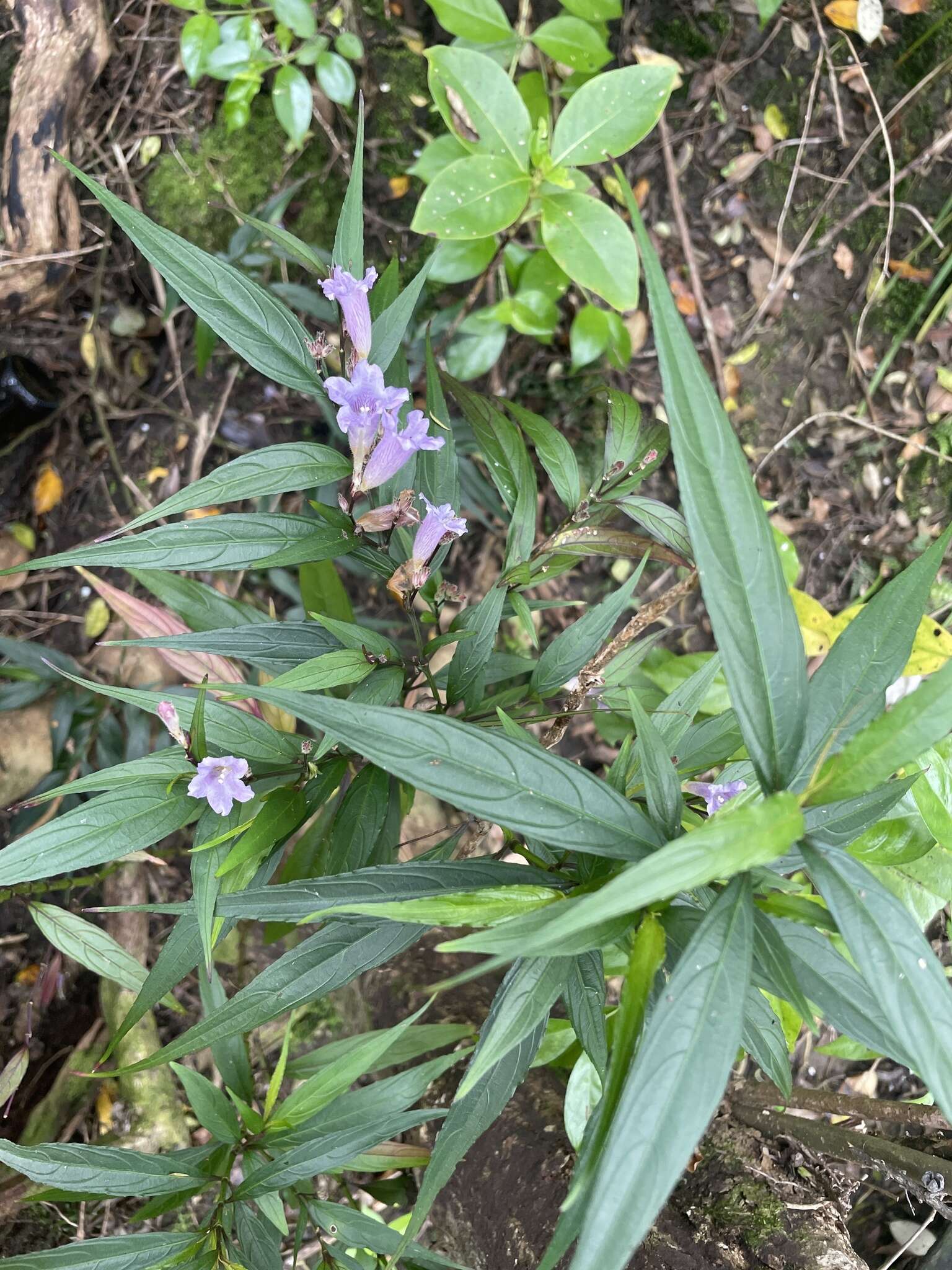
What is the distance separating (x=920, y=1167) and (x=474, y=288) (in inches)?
74.4

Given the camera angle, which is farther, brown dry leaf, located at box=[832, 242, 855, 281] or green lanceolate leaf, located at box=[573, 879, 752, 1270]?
brown dry leaf, located at box=[832, 242, 855, 281]

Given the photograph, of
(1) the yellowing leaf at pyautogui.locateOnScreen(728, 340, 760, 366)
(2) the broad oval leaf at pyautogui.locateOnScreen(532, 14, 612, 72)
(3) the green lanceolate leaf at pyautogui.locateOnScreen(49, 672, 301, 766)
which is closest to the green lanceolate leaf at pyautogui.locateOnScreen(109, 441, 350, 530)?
(3) the green lanceolate leaf at pyautogui.locateOnScreen(49, 672, 301, 766)

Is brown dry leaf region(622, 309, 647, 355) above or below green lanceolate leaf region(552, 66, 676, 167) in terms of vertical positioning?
below

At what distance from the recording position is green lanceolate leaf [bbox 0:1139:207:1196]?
3.16 feet

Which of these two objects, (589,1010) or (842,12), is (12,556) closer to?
(589,1010)

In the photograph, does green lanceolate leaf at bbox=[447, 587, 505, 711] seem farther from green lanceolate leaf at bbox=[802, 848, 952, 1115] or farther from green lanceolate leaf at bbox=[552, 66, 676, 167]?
green lanceolate leaf at bbox=[552, 66, 676, 167]

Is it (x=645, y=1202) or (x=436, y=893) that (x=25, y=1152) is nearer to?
(x=436, y=893)

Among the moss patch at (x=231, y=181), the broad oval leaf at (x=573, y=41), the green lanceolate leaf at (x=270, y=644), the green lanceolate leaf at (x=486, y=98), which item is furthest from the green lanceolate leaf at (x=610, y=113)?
the green lanceolate leaf at (x=270, y=644)

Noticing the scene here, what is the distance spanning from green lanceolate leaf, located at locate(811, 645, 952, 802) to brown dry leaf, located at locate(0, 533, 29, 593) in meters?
2.17

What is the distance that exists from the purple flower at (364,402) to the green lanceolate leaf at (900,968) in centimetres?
67

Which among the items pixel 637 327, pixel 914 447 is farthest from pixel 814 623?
pixel 637 327

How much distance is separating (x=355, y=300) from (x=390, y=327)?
0.31ft

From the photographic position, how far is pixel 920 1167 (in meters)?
1.13

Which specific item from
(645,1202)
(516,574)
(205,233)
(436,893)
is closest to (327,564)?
(516,574)
